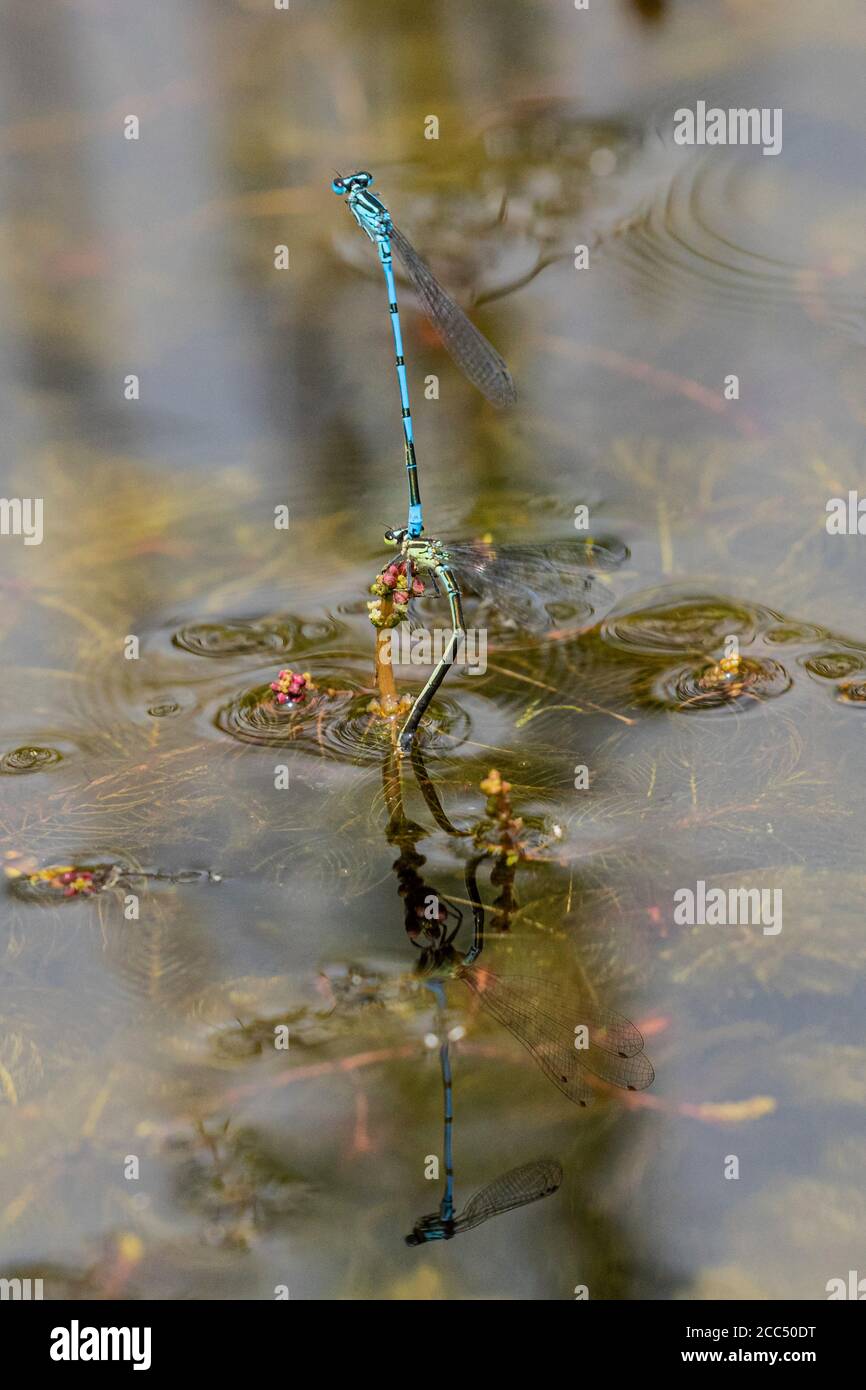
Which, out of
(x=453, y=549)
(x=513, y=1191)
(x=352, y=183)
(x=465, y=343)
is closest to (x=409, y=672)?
(x=453, y=549)

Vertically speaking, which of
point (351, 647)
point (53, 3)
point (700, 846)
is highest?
point (53, 3)

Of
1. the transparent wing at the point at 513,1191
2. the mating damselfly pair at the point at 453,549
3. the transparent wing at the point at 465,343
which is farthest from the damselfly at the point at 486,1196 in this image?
the transparent wing at the point at 465,343

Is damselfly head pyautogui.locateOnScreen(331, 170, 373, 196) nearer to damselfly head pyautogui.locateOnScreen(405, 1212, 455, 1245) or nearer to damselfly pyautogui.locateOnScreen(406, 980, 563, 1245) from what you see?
damselfly pyautogui.locateOnScreen(406, 980, 563, 1245)

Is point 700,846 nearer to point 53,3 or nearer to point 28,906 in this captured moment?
point 28,906

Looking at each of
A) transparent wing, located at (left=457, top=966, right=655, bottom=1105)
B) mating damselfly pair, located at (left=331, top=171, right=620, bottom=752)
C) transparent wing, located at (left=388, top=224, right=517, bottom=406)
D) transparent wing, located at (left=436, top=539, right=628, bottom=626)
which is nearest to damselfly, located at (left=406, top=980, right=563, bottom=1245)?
transparent wing, located at (left=457, top=966, right=655, bottom=1105)

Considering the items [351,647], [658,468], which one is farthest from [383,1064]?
[658,468]
